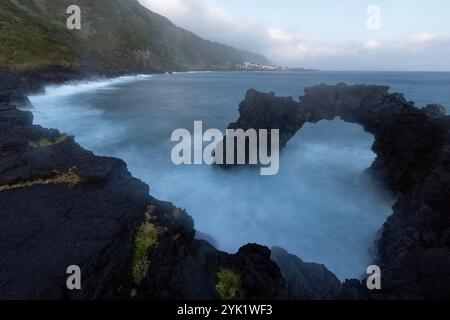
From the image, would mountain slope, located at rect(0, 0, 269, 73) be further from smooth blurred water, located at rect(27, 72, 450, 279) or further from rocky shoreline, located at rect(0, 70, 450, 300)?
rocky shoreline, located at rect(0, 70, 450, 300)

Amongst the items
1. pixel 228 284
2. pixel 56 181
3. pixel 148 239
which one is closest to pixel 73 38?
pixel 56 181

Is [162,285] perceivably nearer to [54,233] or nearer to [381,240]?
[54,233]

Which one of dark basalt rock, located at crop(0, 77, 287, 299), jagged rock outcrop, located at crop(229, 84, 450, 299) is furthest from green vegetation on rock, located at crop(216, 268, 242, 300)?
jagged rock outcrop, located at crop(229, 84, 450, 299)

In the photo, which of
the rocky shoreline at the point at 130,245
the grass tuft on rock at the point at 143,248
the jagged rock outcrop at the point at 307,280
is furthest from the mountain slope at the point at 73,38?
the jagged rock outcrop at the point at 307,280

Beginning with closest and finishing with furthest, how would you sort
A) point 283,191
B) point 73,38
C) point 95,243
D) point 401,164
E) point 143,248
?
point 95,243 < point 143,248 < point 401,164 < point 283,191 < point 73,38

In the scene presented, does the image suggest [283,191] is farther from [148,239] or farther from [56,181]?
[56,181]

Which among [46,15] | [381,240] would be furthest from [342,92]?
[46,15]
